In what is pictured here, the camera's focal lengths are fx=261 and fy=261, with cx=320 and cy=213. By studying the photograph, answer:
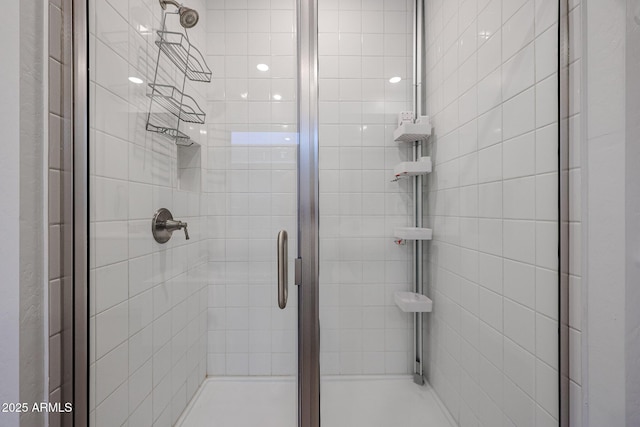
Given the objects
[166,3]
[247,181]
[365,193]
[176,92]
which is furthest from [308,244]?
[166,3]

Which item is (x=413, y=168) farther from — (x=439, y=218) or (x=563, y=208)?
(x=563, y=208)

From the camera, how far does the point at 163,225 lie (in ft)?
3.32

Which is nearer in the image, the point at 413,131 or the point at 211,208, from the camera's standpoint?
the point at 211,208

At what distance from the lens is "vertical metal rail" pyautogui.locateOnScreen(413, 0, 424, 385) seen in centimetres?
129

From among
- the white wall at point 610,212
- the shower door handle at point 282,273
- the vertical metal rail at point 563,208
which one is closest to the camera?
the white wall at point 610,212

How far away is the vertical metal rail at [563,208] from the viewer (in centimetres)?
65

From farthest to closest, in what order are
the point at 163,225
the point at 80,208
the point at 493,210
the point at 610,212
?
the point at 163,225 → the point at 493,210 → the point at 80,208 → the point at 610,212

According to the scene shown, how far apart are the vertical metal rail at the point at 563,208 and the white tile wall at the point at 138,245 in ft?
3.83

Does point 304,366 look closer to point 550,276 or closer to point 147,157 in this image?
point 550,276

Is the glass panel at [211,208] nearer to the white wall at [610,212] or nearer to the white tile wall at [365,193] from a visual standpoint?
the white tile wall at [365,193]

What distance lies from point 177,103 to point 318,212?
0.72 m

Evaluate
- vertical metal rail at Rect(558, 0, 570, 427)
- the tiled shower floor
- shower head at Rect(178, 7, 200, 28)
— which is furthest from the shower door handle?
shower head at Rect(178, 7, 200, 28)

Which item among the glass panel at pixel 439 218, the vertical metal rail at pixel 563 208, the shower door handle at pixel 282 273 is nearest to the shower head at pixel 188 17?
the glass panel at pixel 439 218

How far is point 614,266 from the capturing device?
556 mm
